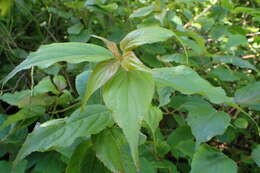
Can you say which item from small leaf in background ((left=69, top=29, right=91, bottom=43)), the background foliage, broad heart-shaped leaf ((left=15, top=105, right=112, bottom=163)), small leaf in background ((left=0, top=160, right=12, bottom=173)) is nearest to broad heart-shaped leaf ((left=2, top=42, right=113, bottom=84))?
the background foliage

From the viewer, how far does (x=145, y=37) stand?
0.52 meters

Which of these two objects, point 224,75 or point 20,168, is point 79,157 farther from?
point 224,75

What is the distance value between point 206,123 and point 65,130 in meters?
0.30

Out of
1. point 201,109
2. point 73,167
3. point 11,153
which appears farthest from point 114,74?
point 11,153

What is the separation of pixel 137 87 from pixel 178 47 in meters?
0.96

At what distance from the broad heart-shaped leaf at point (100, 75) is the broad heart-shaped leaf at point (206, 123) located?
0.26 metres

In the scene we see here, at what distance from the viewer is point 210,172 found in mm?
605

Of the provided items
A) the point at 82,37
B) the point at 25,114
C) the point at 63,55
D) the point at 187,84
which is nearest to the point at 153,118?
the point at 187,84

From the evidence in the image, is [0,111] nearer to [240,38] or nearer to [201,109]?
[201,109]

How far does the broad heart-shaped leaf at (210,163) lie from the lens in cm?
61

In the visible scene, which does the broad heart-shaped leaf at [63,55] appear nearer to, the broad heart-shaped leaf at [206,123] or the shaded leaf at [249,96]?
the broad heart-shaped leaf at [206,123]

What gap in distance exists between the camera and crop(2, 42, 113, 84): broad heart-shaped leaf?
45cm

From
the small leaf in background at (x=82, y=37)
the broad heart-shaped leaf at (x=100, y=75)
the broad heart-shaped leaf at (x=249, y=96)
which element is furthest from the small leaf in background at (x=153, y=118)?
the small leaf in background at (x=82, y=37)

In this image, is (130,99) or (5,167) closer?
(130,99)
